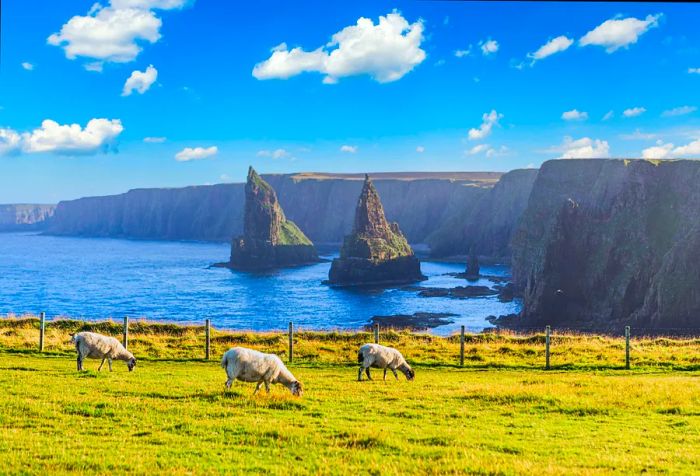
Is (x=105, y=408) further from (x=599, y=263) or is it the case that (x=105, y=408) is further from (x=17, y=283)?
(x=17, y=283)

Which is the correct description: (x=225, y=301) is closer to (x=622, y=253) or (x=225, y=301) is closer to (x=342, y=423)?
(x=622, y=253)

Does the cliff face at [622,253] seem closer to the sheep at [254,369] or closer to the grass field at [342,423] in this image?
Answer: the grass field at [342,423]

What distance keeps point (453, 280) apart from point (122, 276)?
322ft

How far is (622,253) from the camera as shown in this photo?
134750 millimetres

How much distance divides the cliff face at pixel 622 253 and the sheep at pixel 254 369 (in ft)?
344

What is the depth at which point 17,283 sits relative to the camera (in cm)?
16675

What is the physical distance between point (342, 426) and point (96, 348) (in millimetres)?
13183

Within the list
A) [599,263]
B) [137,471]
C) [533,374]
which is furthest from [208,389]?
[599,263]

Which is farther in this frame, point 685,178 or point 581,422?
point 685,178

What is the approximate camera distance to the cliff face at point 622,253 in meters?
117

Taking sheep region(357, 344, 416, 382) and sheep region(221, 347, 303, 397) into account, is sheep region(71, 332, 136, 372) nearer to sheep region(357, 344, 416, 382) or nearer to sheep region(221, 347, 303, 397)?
sheep region(221, 347, 303, 397)

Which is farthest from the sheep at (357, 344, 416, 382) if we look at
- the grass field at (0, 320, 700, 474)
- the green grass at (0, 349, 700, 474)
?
the green grass at (0, 349, 700, 474)

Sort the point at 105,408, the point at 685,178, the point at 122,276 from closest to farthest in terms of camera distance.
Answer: the point at 105,408, the point at 685,178, the point at 122,276

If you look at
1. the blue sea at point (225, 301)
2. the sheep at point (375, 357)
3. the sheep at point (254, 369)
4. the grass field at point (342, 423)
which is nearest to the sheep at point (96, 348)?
the grass field at point (342, 423)
